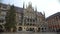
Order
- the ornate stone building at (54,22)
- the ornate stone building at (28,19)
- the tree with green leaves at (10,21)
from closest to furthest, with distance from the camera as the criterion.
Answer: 1. the tree with green leaves at (10,21)
2. the ornate stone building at (28,19)
3. the ornate stone building at (54,22)

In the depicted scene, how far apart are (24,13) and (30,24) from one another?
9.63ft

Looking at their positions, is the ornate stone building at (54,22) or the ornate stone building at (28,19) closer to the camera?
the ornate stone building at (28,19)

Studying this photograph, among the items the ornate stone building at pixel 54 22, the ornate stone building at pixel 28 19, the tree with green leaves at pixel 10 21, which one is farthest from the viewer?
the ornate stone building at pixel 54 22

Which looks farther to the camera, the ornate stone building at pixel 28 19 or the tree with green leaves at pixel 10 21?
the ornate stone building at pixel 28 19

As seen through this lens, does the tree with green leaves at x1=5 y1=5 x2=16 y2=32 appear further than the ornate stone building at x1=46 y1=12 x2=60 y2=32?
No

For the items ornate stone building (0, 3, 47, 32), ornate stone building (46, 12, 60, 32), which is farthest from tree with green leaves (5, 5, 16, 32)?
ornate stone building (46, 12, 60, 32)

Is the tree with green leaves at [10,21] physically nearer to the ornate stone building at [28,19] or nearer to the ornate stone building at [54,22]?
the ornate stone building at [28,19]

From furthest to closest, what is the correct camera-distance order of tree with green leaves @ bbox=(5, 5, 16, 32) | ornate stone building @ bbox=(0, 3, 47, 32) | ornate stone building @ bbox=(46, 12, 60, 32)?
ornate stone building @ bbox=(46, 12, 60, 32) → ornate stone building @ bbox=(0, 3, 47, 32) → tree with green leaves @ bbox=(5, 5, 16, 32)

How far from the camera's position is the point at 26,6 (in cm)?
2870

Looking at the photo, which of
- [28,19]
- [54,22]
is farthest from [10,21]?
[54,22]

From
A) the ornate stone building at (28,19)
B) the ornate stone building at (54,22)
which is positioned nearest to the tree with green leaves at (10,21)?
the ornate stone building at (28,19)

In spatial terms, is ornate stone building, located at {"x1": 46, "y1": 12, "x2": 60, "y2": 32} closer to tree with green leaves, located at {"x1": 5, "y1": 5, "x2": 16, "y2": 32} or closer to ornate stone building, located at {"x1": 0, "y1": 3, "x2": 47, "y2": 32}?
ornate stone building, located at {"x1": 0, "y1": 3, "x2": 47, "y2": 32}

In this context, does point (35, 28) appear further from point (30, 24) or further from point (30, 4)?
point (30, 4)

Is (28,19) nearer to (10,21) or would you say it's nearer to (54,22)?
(10,21)
